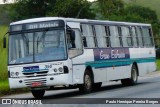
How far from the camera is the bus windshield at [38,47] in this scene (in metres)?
21.5

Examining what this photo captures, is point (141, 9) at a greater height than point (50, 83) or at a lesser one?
greater

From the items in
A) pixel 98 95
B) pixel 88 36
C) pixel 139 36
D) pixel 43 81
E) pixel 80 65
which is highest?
pixel 139 36

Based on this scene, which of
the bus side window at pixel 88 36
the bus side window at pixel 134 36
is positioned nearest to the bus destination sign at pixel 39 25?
the bus side window at pixel 88 36

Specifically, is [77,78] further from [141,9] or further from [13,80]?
[141,9]

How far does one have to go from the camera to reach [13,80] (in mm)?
21875

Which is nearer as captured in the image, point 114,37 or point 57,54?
point 57,54

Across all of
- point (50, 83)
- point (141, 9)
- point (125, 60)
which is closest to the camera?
point (50, 83)

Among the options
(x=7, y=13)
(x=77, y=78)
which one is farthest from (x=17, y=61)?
(x=7, y=13)

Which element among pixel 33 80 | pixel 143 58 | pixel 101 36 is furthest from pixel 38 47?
pixel 143 58

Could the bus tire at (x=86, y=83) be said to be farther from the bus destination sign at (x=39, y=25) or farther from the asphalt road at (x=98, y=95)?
the bus destination sign at (x=39, y=25)

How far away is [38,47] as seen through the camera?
21.7 meters

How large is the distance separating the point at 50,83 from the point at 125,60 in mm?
6902

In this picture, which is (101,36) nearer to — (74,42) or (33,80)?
(74,42)

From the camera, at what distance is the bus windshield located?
2155 cm
